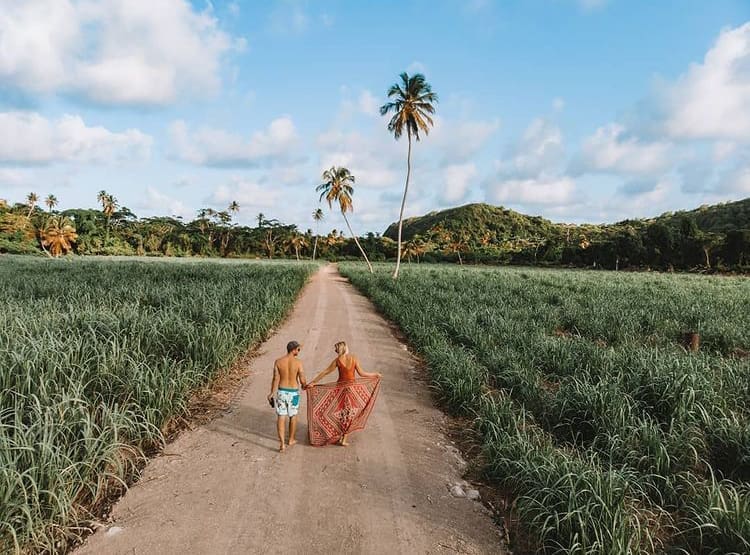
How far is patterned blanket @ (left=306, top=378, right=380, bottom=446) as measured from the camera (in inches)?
175

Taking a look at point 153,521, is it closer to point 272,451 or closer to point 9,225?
point 272,451

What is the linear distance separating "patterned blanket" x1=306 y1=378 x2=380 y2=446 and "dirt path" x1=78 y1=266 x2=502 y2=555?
17 centimetres

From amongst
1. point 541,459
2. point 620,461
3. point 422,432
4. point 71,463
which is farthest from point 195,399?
point 620,461

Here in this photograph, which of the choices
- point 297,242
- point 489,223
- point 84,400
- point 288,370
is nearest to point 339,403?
point 288,370

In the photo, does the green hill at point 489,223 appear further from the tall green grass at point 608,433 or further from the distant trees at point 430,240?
the tall green grass at point 608,433

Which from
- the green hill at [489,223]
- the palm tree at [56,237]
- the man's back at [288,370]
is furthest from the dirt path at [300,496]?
the green hill at [489,223]

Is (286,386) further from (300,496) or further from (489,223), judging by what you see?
(489,223)

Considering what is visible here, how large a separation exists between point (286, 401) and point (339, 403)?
23.0 inches

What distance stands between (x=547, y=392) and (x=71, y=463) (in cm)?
536

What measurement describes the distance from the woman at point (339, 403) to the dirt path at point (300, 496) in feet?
0.58

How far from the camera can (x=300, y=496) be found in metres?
3.58

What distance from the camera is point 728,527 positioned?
2.70 metres

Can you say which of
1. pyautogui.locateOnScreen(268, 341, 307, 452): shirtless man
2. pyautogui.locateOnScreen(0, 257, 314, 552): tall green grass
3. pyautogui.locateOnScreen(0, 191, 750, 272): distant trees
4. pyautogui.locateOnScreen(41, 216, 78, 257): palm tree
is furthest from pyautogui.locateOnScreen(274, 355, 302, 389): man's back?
pyautogui.locateOnScreen(41, 216, 78, 257): palm tree

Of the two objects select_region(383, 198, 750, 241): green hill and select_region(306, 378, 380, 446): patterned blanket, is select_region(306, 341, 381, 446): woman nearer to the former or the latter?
select_region(306, 378, 380, 446): patterned blanket
